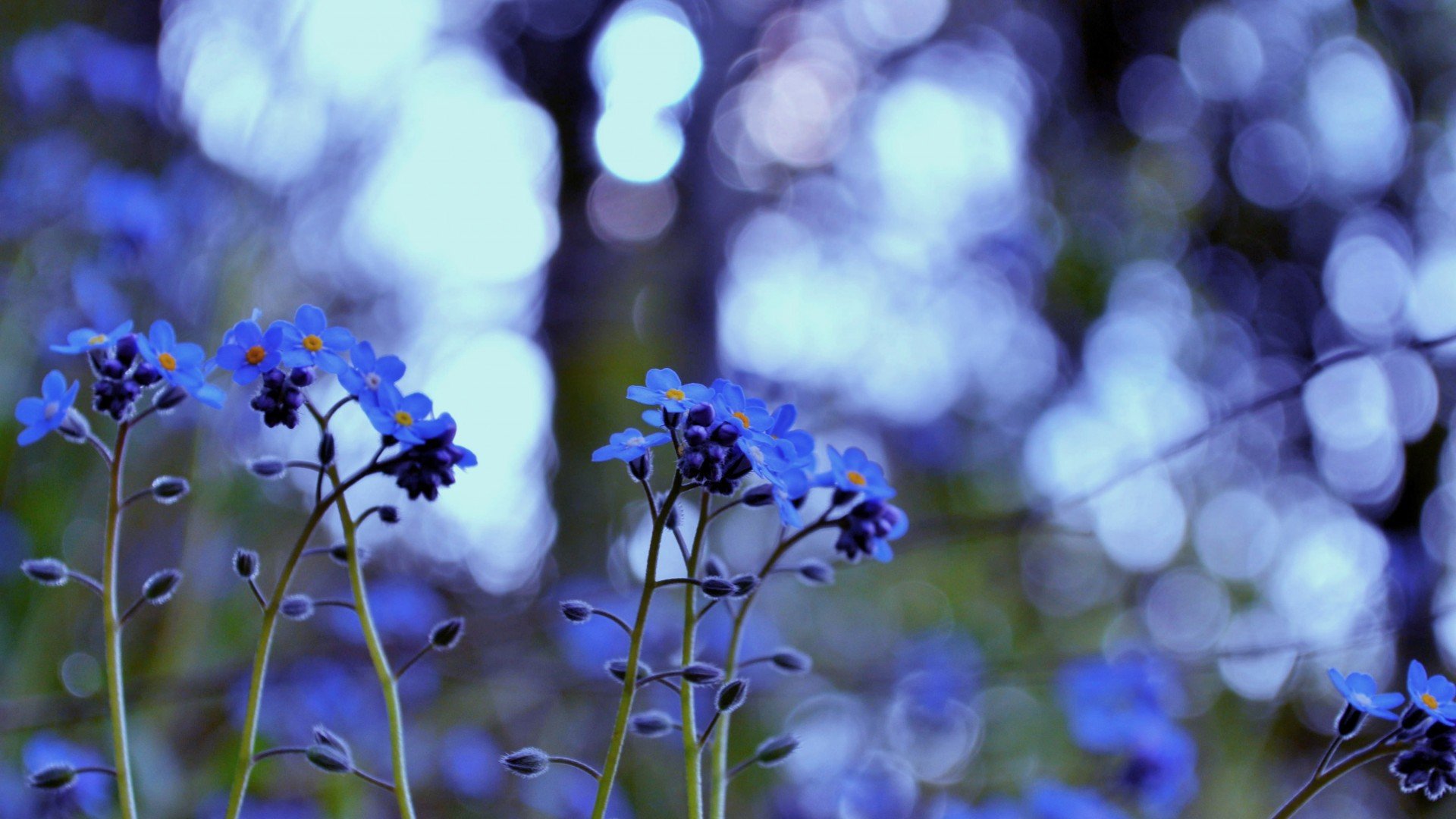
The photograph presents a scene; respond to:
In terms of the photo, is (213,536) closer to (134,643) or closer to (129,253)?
(134,643)

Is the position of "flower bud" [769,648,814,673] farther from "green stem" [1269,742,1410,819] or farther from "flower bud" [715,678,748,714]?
"green stem" [1269,742,1410,819]

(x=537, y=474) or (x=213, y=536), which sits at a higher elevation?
(x=537, y=474)

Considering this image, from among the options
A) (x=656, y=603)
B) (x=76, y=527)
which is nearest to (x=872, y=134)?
(x=656, y=603)

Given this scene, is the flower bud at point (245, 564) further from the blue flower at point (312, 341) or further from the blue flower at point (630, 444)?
the blue flower at point (630, 444)

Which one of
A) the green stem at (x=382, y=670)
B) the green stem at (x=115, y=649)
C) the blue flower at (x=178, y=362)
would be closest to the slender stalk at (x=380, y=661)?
the green stem at (x=382, y=670)

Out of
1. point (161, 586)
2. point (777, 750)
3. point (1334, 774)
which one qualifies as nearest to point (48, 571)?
point (161, 586)
